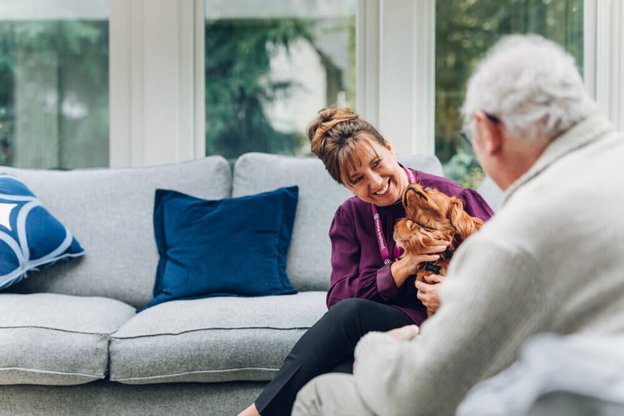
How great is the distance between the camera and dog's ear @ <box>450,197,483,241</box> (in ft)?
5.87

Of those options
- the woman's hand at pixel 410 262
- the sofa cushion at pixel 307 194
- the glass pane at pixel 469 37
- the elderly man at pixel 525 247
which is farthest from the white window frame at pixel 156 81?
the elderly man at pixel 525 247

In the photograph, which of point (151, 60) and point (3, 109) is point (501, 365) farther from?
point (3, 109)

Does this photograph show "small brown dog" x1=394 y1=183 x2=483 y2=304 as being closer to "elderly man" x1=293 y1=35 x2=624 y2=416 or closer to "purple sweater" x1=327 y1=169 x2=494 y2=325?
"purple sweater" x1=327 y1=169 x2=494 y2=325

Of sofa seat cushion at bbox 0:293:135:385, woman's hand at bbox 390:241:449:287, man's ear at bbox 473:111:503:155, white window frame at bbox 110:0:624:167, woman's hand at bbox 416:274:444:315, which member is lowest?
sofa seat cushion at bbox 0:293:135:385

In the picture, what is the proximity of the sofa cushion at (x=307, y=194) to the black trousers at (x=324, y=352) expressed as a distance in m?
1.03

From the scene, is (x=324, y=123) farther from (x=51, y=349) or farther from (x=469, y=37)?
(x=469, y=37)

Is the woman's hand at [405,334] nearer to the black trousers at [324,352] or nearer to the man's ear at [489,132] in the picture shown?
the black trousers at [324,352]

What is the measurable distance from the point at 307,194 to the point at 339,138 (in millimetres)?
1004

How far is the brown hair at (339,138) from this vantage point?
80.2 inches

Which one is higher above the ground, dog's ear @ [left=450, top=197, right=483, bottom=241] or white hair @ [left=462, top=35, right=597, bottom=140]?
white hair @ [left=462, top=35, right=597, bottom=140]

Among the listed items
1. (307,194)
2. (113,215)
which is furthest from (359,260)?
(113,215)

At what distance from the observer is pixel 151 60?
3688 mm

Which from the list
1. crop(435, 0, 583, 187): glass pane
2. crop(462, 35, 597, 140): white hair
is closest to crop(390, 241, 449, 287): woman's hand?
crop(462, 35, 597, 140): white hair

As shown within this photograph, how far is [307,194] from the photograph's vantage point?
3.04 meters
